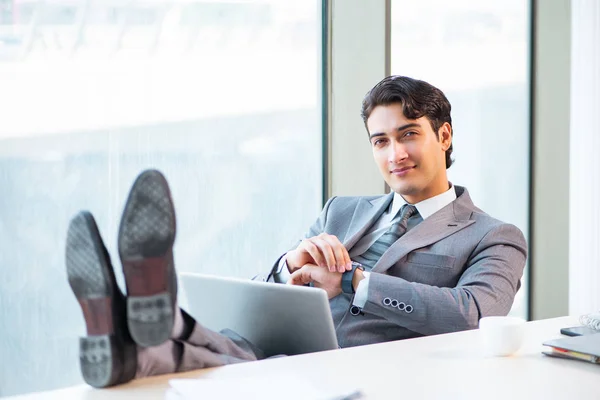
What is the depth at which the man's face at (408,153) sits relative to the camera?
2283mm

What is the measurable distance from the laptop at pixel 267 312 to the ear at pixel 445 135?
3.27ft

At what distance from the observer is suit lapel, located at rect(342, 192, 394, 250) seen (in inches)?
92.4

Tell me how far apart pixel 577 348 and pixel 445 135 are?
1.15 metres

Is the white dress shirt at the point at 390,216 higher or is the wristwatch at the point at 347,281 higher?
the white dress shirt at the point at 390,216

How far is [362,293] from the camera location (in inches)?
75.5

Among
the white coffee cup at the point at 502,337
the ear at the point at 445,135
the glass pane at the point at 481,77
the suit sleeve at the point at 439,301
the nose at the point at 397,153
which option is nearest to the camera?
Result: the white coffee cup at the point at 502,337

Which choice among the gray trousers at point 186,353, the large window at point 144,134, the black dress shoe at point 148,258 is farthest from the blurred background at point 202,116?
the black dress shoe at point 148,258

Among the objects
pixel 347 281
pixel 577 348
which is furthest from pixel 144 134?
pixel 577 348

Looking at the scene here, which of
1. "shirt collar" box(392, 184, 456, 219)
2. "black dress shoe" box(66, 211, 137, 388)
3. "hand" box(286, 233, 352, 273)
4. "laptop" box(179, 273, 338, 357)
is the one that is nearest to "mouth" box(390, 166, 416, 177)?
"shirt collar" box(392, 184, 456, 219)

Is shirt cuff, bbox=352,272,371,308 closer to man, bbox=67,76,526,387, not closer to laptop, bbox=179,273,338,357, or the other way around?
man, bbox=67,76,526,387

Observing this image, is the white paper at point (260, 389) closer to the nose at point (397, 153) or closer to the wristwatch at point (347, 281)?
the wristwatch at point (347, 281)

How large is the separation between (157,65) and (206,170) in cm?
44

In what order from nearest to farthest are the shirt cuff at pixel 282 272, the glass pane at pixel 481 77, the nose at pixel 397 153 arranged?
the shirt cuff at pixel 282 272 < the nose at pixel 397 153 < the glass pane at pixel 481 77

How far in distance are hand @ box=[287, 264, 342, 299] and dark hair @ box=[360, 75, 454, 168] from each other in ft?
1.92
